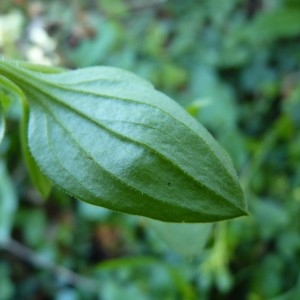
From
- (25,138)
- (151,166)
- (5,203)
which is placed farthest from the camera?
(5,203)

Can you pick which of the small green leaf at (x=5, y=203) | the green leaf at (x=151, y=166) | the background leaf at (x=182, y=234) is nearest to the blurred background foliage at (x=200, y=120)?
the small green leaf at (x=5, y=203)

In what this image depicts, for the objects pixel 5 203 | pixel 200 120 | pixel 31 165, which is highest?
pixel 200 120

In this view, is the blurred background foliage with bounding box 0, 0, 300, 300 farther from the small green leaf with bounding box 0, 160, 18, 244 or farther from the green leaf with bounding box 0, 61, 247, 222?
the green leaf with bounding box 0, 61, 247, 222

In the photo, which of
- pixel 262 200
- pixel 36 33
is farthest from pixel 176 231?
pixel 36 33

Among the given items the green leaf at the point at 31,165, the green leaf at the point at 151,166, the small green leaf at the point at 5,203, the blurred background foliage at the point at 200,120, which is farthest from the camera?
the small green leaf at the point at 5,203

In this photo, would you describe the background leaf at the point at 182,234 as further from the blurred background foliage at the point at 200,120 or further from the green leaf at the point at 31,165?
the blurred background foliage at the point at 200,120

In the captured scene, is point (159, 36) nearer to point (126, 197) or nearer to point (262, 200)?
point (262, 200)

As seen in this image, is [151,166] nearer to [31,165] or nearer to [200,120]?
[31,165]

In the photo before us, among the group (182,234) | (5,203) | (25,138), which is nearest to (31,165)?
(25,138)

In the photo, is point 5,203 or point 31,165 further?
point 5,203

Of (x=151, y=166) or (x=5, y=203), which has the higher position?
(x=151, y=166)
